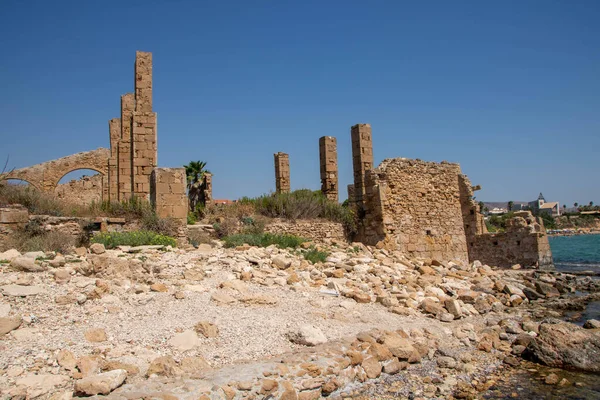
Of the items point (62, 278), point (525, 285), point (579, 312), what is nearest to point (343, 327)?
point (62, 278)

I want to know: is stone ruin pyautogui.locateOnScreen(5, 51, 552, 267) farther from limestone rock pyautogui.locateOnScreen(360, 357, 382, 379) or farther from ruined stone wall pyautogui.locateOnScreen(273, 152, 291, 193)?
limestone rock pyautogui.locateOnScreen(360, 357, 382, 379)

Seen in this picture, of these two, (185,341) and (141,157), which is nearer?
(185,341)

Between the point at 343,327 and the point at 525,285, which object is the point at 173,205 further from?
the point at 525,285

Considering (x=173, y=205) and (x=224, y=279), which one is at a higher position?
(x=173, y=205)

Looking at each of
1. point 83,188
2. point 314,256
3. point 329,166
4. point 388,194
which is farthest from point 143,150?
point 83,188

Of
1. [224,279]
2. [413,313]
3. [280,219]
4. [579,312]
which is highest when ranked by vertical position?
[280,219]

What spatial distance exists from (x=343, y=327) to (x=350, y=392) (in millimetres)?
1474

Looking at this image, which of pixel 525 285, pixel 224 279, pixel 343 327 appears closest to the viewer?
pixel 343 327

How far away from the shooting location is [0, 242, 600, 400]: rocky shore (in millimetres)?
4891

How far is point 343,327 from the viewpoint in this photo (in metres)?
6.94

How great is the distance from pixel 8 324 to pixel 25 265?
2.18 m

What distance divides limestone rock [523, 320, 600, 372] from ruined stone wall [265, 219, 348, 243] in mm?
7617

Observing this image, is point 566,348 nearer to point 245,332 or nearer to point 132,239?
point 245,332

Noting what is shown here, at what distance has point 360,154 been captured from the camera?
16.0 metres
